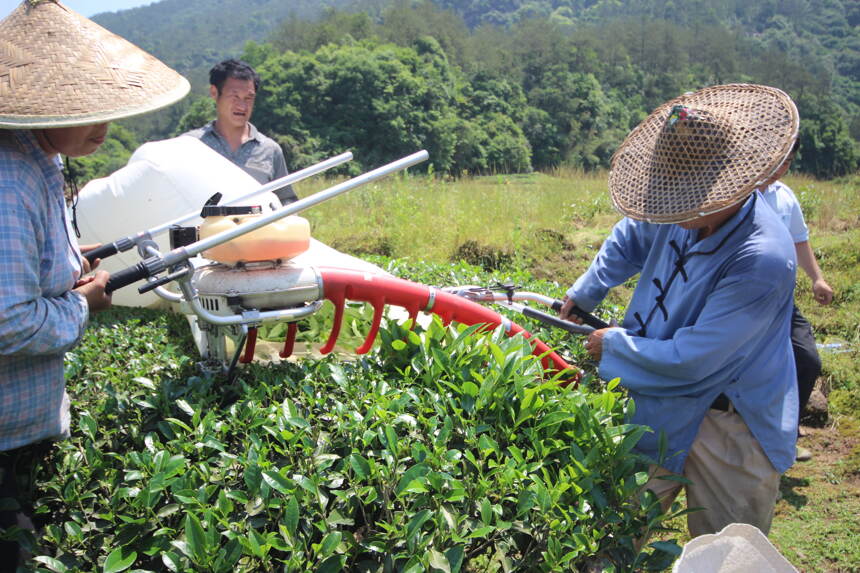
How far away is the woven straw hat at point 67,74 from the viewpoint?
1.76m

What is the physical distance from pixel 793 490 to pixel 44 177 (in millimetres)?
4279

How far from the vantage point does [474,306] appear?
9.96 feet

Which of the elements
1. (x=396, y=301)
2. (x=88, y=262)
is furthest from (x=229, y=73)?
(x=396, y=301)

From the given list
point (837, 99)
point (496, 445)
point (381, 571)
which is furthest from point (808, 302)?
point (837, 99)

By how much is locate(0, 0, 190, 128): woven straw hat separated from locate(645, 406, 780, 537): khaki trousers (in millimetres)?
2074

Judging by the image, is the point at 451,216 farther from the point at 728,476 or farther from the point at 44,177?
the point at 44,177

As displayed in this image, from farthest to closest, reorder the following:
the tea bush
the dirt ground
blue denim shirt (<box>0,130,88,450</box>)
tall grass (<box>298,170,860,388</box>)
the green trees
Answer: the green trees
tall grass (<box>298,170,860,388</box>)
the dirt ground
the tea bush
blue denim shirt (<box>0,130,88,450</box>)

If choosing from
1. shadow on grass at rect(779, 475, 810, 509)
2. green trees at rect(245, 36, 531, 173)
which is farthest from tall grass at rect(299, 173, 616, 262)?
green trees at rect(245, 36, 531, 173)

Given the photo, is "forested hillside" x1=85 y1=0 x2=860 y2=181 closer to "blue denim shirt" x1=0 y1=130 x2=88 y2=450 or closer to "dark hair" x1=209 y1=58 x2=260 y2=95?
"dark hair" x1=209 y1=58 x2=260 y2=95

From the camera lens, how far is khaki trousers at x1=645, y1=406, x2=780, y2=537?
2.42 meters

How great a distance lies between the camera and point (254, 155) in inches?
183

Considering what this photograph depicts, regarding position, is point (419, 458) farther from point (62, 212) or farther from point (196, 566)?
point (62, 212)

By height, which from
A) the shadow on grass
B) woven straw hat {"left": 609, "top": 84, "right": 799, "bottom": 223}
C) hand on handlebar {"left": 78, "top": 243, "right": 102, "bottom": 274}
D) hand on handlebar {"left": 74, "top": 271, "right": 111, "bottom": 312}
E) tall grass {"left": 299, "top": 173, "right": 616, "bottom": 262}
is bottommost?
tall grass {"left": 299, "top": 173, "right": 616, "bottom": 262}

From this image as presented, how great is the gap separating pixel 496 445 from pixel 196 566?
3.06 feet
